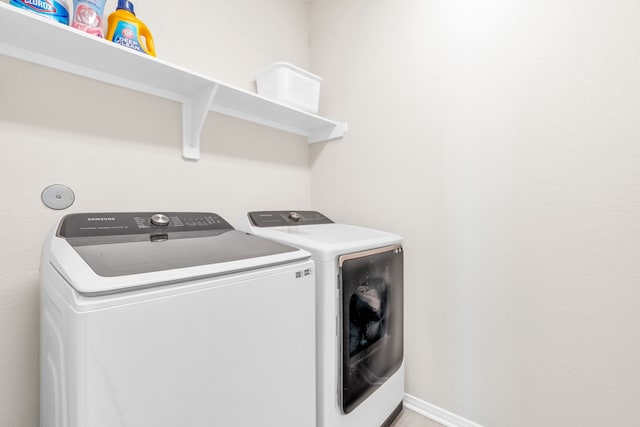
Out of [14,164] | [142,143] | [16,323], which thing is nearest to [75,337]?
[16,323]

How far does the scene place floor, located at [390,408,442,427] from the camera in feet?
5.03

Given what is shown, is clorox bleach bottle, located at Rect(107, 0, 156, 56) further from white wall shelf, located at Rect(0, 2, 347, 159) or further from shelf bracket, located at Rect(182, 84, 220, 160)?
shelf bracket, located at Rect(182, 84, 220, 160)

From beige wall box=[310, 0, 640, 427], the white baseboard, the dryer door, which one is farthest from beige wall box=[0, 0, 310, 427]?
the white baseboard

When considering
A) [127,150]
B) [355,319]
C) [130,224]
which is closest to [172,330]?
[130,224]

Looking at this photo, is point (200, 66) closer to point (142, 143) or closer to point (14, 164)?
point (142, 143)

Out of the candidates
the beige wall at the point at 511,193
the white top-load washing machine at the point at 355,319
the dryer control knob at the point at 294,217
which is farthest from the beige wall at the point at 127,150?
the beige wall at the point at 511,193

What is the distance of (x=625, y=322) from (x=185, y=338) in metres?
1.59

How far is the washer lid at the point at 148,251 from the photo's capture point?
2.20 feet

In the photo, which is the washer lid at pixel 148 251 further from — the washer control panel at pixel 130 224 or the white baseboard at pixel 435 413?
the white baseboard at pixel 435 413

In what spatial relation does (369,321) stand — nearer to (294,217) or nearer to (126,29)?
(294,217)

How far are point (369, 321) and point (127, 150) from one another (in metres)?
1.42

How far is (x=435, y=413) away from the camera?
158cm

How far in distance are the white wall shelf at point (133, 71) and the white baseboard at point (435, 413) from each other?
184 cm

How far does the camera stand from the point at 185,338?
71cm
